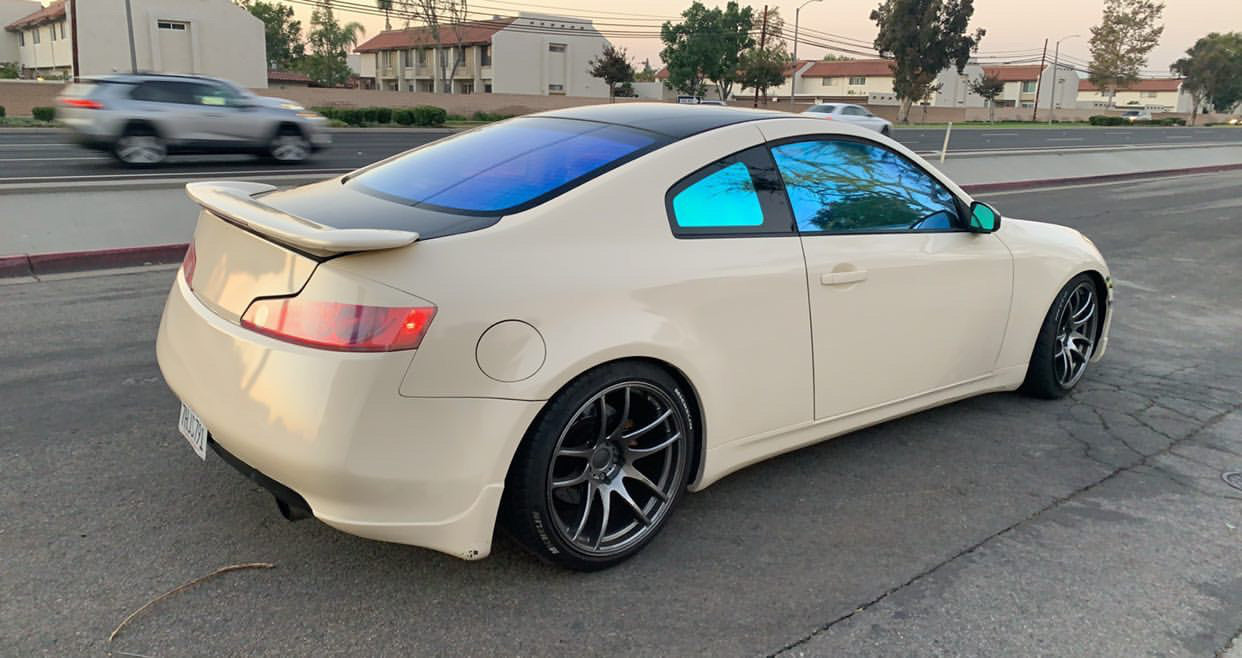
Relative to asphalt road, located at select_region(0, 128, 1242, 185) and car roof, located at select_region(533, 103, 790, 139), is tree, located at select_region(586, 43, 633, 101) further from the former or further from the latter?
car roof, located at select_region(533, 103, 790, 139)

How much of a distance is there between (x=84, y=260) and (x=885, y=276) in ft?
22.9

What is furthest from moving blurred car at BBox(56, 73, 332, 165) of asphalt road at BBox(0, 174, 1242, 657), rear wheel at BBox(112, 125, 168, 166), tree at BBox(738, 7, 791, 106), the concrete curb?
tree at BBox(738, 7, 791, 106)

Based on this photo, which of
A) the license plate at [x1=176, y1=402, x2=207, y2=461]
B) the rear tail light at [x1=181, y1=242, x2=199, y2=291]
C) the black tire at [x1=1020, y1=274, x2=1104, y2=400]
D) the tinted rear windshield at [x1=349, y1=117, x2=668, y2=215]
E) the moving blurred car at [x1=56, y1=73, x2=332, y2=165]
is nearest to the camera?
the license plate at [x1=176, y1=402, x2=207, y2=461]

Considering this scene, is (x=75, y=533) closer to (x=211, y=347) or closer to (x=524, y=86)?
(x=211, y=347)

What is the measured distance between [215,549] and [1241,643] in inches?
131

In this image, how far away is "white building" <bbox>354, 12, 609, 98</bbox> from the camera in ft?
245

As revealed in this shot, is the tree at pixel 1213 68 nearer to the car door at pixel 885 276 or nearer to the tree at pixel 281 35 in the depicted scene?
the tree at pixel 281 35

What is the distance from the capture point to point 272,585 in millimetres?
2842

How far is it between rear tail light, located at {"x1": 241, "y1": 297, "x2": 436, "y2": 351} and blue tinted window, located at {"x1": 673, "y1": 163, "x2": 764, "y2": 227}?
3.49 ft

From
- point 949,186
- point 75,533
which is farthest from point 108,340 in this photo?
point 949,186

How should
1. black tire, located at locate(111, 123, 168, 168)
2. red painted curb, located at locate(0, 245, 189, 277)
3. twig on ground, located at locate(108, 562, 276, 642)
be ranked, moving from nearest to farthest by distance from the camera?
twig on ground, located at locate(108, 562, 276, 642)
red painted curb, located at locate(0, 245, 189, 277)
black tire, located at locate(111, 123, 168, 168)

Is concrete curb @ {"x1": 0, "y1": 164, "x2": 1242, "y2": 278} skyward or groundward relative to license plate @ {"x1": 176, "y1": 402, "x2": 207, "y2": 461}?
groundward

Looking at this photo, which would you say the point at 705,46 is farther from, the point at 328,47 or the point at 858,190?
the point at 858,190

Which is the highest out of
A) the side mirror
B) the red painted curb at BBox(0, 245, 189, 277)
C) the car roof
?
the car roof
